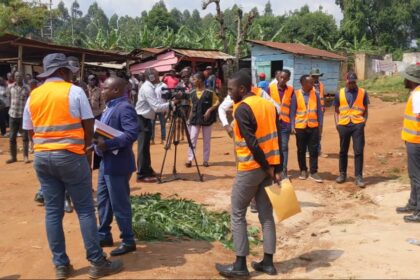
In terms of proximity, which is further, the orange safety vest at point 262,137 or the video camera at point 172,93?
the video camera at point 172,93

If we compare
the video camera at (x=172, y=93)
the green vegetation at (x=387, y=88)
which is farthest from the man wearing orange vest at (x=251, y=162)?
the green vegetation at (x=387, y=88)

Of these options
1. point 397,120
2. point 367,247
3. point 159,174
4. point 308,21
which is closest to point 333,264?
point 367,247

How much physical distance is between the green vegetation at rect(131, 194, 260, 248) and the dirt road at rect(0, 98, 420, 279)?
0.21 metres

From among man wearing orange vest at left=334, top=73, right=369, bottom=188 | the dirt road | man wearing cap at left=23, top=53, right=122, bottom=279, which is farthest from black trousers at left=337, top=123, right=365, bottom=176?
man wearing cap at left=23, top=53, right=122, bottom=279

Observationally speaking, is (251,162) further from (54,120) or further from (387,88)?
(387,88)

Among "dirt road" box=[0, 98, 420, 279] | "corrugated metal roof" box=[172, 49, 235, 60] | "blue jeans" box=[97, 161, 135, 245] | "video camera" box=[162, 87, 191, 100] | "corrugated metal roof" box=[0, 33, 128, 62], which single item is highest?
"corrugated metal roof" box=[172, 49, 235, 60]

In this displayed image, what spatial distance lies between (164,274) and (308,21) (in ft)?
136

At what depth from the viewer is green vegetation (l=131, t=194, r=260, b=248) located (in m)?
5.12

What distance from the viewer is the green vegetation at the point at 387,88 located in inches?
891

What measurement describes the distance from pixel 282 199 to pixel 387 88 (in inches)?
932

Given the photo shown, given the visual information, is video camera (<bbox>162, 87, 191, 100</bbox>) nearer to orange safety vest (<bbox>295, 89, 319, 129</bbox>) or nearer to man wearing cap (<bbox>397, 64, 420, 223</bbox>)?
orange safety vest (<bbox>295, 89, 319, 129</bbox>)

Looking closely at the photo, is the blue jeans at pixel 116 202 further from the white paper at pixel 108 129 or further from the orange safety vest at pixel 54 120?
the orange safety vest at pixel 54 120

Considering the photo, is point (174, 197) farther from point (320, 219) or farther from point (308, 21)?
point (308, 21)

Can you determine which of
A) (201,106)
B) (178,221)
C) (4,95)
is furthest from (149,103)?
(4,95)
